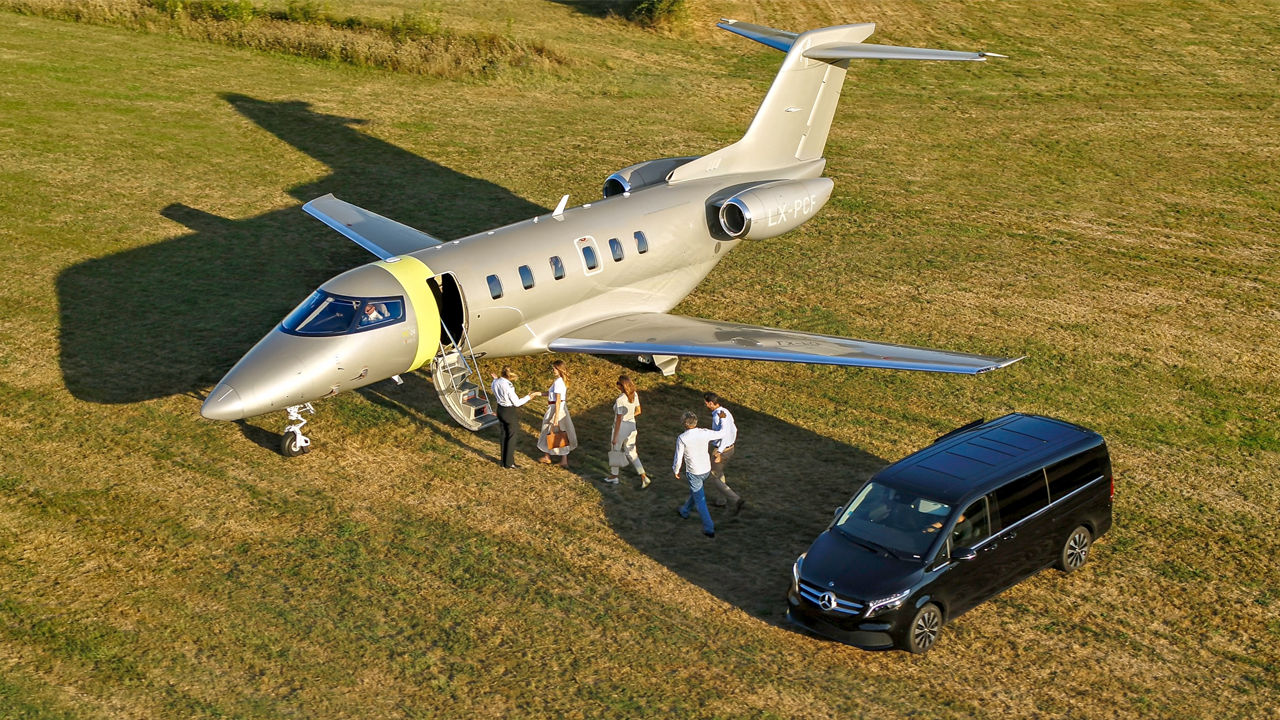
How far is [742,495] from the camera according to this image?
18.2 meters

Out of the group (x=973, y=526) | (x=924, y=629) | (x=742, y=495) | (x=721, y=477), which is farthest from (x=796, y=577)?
(x=742, y=495)

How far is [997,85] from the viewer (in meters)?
40.4

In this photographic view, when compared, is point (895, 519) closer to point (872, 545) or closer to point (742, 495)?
point (872, 545)

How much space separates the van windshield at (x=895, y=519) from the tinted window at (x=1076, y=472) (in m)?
2.03

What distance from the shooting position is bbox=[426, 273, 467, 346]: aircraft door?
1930 centimetres

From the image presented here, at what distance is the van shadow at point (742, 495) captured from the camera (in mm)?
16203

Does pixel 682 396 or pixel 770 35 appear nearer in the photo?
pixel 682 396

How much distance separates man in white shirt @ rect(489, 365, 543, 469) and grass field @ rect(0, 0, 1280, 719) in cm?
39

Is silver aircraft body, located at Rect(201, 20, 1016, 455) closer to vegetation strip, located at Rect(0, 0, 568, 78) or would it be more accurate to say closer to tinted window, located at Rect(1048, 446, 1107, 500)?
tinted window, located at Rect(1048, 446, 1107, 500)

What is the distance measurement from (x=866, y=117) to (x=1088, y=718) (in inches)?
1069

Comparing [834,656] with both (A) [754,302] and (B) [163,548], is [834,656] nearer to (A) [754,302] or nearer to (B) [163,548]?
(B) [163,548]

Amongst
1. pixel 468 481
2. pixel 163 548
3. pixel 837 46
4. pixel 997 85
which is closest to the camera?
pixel 163 548

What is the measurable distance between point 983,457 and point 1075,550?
2147 mm

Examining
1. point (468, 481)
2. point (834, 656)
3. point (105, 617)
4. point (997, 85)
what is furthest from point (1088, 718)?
point (997, 85)
